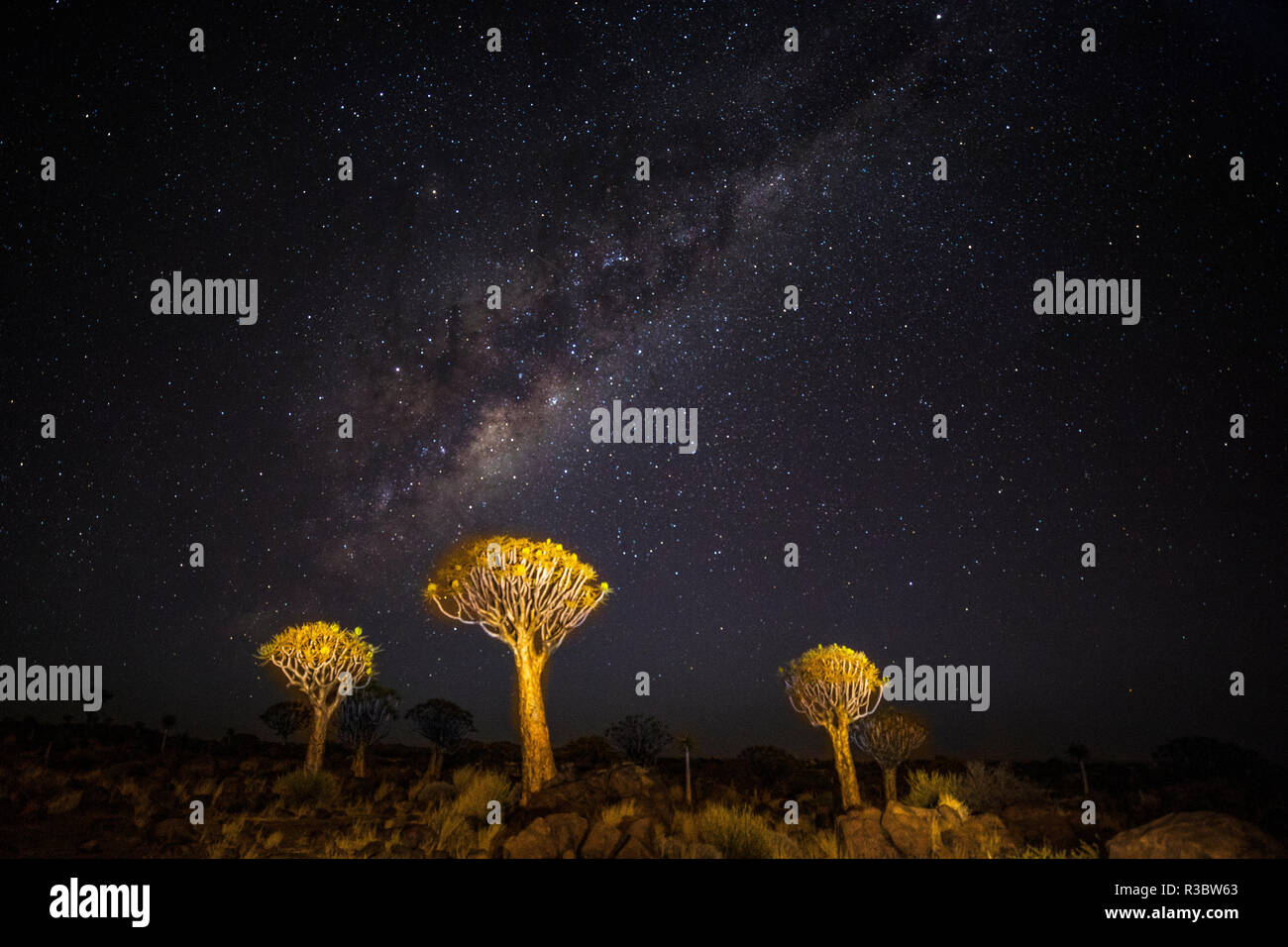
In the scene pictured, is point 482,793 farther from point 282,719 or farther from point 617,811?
point 282,719

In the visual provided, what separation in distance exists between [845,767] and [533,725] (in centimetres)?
633

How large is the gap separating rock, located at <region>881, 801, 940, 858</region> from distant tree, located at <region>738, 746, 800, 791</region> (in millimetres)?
17342

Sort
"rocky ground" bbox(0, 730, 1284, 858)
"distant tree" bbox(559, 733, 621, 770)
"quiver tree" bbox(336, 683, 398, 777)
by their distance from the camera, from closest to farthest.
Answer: "rocky ground" bbox(0, 730, 1284, 858), "quiver tree" bbox(336, 683, 398, 777), "distant tree" bbox(559, 733, 621, 770)

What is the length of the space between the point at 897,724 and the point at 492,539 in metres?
12.0

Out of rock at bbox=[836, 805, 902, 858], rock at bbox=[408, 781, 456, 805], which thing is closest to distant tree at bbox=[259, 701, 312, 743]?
rock at bbox=[408, 781, 456, 805]

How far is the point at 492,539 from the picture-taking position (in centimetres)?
1240

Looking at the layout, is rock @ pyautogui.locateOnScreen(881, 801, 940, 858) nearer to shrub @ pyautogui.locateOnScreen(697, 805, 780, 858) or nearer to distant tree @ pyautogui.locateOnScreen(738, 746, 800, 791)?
shrub @ pyautogui.locateOnScreen(697, 805, 780, 858)

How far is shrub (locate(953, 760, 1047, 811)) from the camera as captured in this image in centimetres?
1297

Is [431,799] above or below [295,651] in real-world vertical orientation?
below

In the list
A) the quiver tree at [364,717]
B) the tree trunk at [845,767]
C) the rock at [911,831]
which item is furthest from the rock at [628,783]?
the quiver tree at [364,717]

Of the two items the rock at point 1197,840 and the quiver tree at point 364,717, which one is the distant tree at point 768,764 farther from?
the rock at point 1197,840
